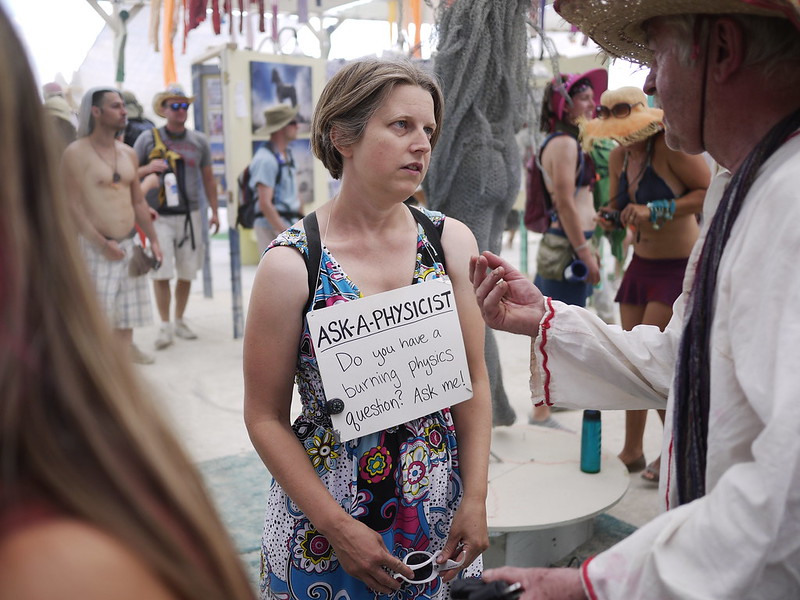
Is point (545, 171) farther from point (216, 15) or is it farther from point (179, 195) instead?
point (179, 195)

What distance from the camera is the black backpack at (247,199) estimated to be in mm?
6270

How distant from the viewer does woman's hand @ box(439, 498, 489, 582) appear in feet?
5.28

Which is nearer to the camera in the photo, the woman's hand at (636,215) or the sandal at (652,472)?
the woman's hand at (636,215)

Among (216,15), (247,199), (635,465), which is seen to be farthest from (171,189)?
(635,465)

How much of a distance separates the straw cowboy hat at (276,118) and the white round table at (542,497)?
378 cm

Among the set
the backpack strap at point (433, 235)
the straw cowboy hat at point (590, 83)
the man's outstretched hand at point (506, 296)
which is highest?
the straw cowboy hat at point (590, 83)

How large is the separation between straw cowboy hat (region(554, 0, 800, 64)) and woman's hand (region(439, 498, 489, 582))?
102 cm

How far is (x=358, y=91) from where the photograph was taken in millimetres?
1632

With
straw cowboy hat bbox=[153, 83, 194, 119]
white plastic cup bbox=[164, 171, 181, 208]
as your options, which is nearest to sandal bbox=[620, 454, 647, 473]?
white plastic cup bbox=[164, 171, 181, 208]

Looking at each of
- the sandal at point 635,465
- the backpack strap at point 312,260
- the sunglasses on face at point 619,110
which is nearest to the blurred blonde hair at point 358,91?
the backpack strap at point 312,260

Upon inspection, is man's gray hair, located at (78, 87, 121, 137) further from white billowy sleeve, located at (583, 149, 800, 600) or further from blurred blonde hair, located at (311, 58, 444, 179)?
white billowy sleeve, located at (583, 149, 800, 600)

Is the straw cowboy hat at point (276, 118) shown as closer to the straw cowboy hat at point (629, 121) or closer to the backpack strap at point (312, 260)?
the straw cowboy hat at point (629, 121)

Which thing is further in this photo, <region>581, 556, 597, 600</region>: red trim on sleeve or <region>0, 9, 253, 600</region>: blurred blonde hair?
<region>581, 556, 597, 600</region>: red trim on sleeve

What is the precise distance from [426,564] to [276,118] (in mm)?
5261
